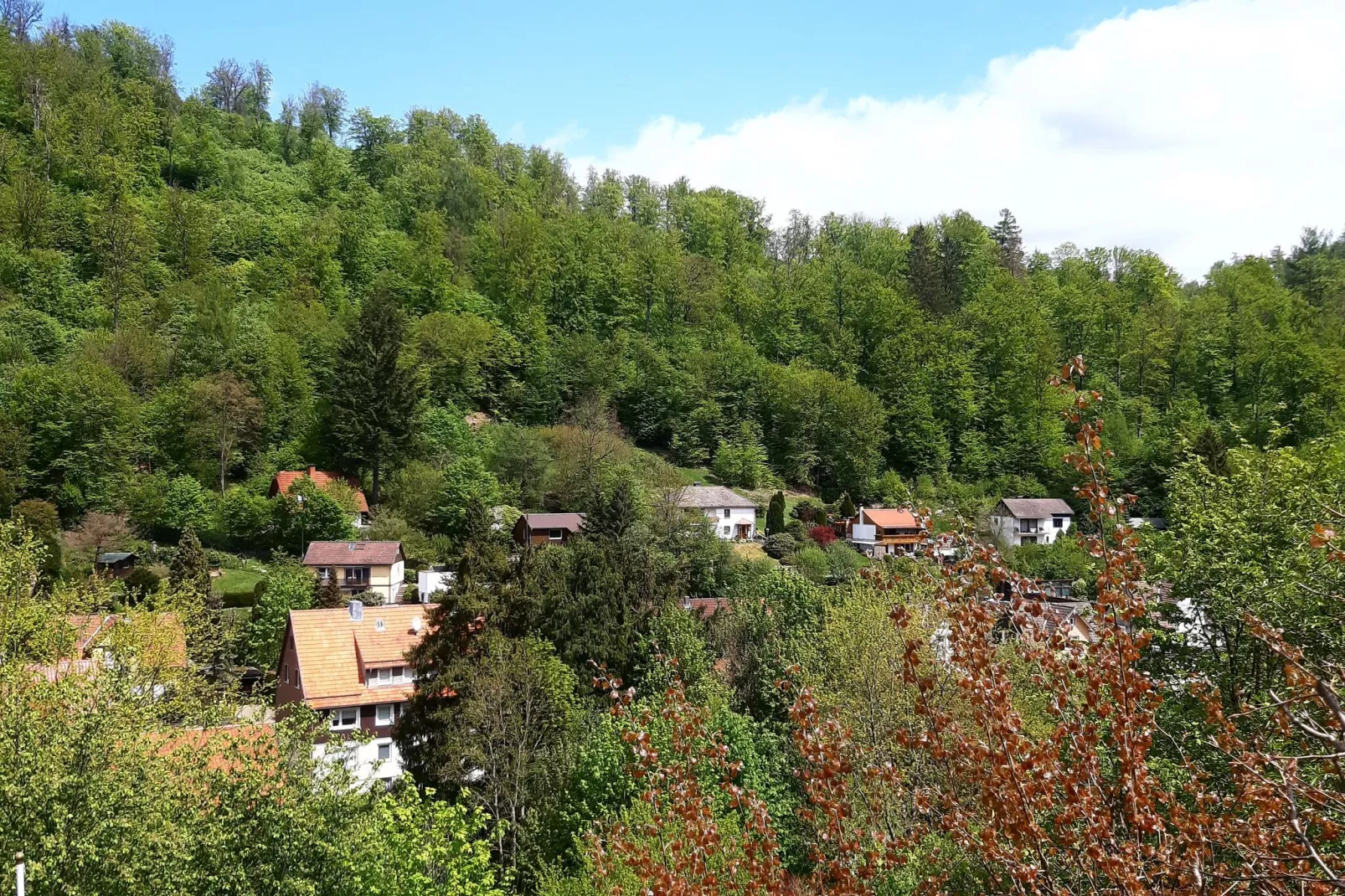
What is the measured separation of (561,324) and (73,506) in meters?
41.1

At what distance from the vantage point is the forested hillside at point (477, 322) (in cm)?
5319

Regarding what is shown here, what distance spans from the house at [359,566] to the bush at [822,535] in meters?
23.6

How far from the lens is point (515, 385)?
215ft

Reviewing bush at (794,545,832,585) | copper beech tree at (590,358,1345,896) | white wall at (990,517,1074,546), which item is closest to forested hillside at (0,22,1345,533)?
white wall at (990,517,1074,546)

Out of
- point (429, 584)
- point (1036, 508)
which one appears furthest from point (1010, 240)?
point (429, 584)

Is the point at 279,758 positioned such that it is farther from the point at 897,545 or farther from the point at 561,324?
the point at 561,324

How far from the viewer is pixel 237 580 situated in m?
41.7

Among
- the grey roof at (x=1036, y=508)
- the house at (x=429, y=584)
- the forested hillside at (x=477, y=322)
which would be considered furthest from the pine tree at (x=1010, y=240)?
the house at (x=429, y=584)

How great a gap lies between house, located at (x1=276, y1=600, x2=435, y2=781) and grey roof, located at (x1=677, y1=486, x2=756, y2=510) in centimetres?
2814

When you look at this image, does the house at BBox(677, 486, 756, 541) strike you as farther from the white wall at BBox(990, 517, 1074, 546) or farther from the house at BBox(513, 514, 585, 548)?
the white wall at BBox(990, 517, 1074, 546)

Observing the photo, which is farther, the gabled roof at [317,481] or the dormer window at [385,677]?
the gabled roof at [317,481]

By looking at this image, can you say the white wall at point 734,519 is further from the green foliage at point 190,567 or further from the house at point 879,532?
the green foliage at point 190,567

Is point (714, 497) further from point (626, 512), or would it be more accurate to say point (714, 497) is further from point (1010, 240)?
point (1010, 240)

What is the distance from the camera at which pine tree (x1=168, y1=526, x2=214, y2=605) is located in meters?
33.7
